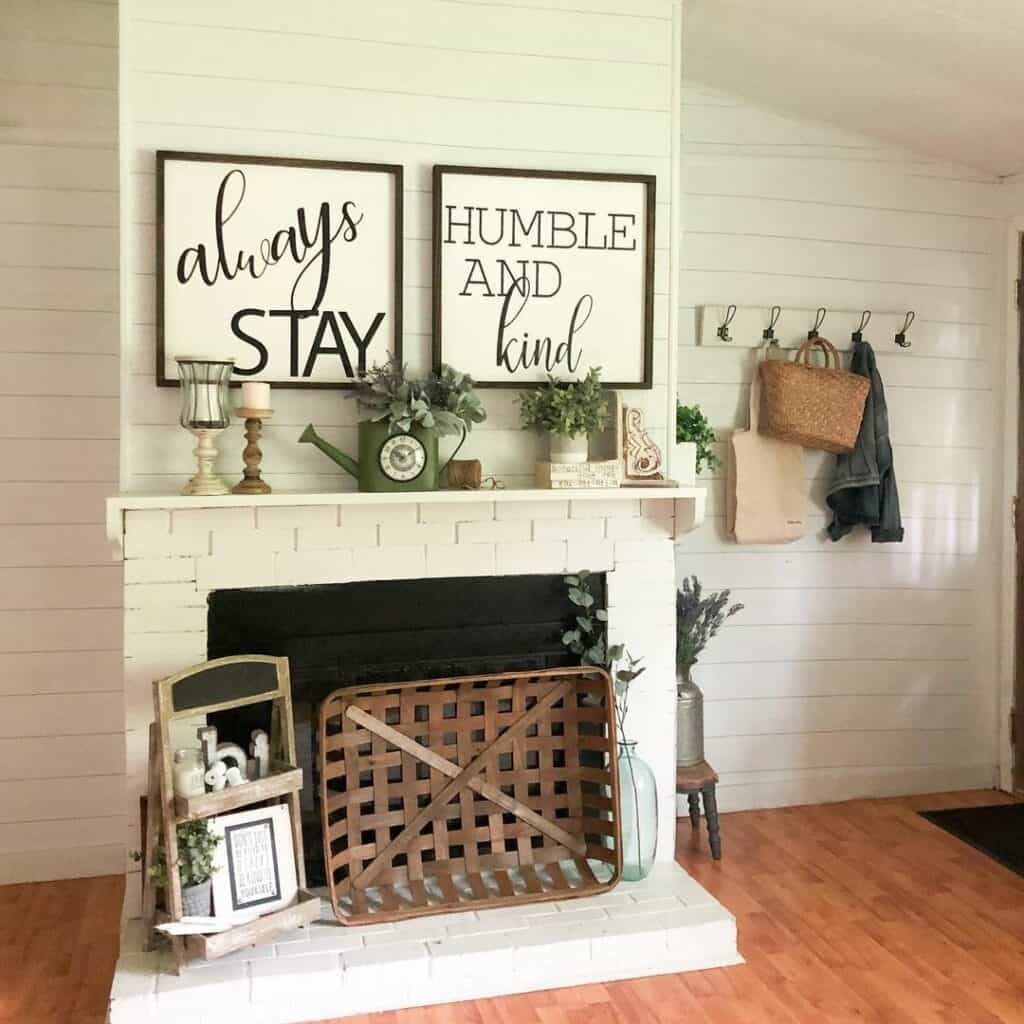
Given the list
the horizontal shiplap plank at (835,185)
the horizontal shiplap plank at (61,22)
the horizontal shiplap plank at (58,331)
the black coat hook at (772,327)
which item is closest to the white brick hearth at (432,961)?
the horizontal shiplap plank at (58,331)

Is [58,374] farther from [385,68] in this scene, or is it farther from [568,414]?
[568,414]

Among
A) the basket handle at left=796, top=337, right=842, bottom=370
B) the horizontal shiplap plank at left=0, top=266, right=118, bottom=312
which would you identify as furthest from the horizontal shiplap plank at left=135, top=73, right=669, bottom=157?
the basket handle at left=796, top=337, right=842, bottom=370

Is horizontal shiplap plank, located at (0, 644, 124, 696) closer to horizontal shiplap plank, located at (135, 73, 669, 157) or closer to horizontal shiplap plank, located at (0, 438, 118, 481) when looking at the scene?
horizontal shiplap plank, located at (0, 438, 118, 481)

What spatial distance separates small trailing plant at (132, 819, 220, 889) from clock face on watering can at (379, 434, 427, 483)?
977 mm

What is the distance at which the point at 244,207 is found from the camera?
9.72 ft

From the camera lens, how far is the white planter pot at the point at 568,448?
3113 millimetres

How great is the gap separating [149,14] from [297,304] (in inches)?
32.0

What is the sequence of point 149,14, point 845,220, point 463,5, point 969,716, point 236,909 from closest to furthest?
point 236,909
point 149,14
point 463,5
point 845,220
point 969,716

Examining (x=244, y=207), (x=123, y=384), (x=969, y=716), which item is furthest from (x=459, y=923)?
(x=969, y=716)

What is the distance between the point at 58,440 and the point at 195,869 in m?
1.48

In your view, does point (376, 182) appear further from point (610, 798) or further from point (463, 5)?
point (610, 798)

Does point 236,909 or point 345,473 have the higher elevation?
point 345,473

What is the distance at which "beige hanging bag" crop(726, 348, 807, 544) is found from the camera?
3.95 meters

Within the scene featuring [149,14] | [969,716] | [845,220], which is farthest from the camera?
[969,716]
